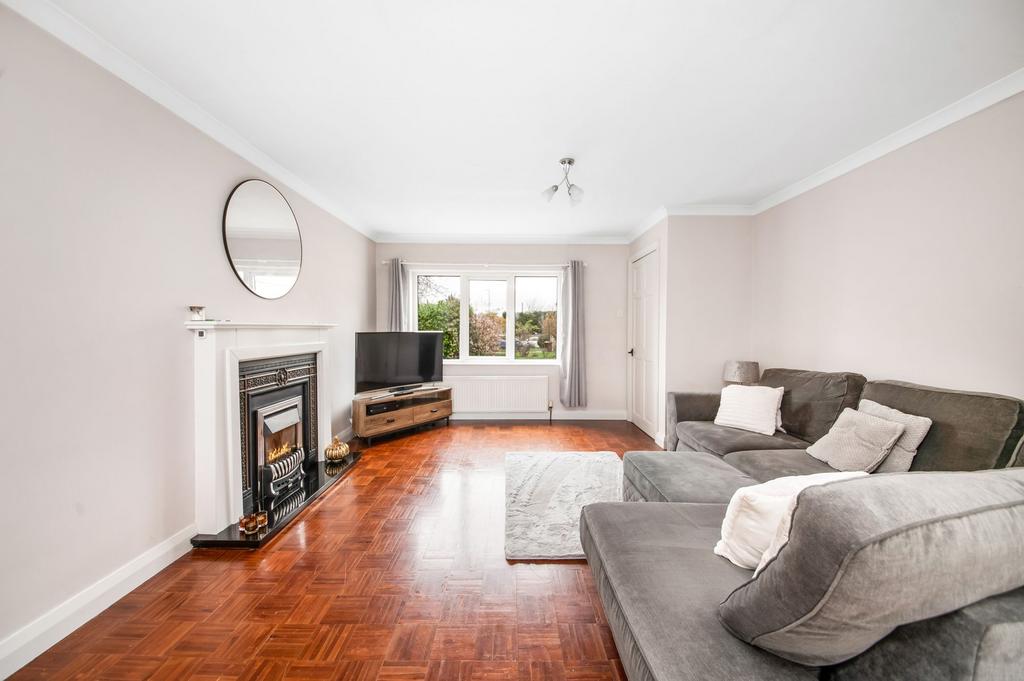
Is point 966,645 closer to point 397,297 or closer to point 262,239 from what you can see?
point 262,239

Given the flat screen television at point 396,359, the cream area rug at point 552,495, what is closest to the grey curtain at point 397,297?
the flat screen television at point 396,359

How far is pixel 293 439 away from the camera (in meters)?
3.25

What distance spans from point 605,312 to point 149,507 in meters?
4.89

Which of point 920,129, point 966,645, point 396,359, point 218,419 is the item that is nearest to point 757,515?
point 966,645

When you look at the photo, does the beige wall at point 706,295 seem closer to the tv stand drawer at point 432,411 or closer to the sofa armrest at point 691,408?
the sofa armrest at point 691,408

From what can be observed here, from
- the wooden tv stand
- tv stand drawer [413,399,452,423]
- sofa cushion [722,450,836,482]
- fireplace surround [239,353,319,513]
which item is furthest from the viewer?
tv stand drawer [413,399,452,423]

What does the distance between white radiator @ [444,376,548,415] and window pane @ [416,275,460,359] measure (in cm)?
49

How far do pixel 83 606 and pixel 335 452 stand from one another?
5.99 ft

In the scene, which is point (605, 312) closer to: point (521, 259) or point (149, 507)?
point (521, 259)

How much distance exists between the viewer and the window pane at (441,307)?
18.7 feet

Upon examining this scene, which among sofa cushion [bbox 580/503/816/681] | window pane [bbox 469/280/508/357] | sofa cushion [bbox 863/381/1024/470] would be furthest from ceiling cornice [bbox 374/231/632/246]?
sofa cushion [bbox 580/503/816/681]

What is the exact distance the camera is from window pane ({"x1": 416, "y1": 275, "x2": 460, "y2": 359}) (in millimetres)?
5691

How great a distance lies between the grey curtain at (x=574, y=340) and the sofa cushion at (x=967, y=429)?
3.45 metres

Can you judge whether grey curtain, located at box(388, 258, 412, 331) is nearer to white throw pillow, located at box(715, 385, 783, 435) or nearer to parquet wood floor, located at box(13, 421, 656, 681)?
parquet wood floor, located at box(13, 421, 656, 681)
